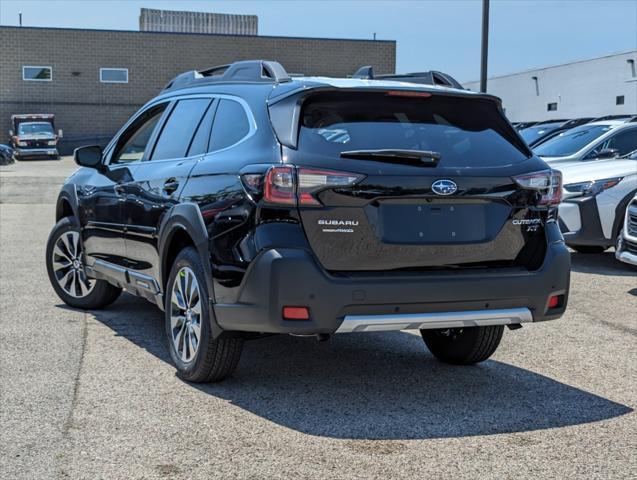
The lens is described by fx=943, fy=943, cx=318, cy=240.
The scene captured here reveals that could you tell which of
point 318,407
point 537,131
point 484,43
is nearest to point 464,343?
point 318,407

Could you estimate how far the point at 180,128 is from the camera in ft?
21.1

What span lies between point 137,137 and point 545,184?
3.33 m

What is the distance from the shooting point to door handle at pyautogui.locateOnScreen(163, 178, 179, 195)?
5891 millimetres

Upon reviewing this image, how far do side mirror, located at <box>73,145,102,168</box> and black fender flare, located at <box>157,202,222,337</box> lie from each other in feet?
5.73

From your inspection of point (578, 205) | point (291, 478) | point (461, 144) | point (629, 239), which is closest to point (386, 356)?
point (461, 144)

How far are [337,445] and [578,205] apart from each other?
7536 mm

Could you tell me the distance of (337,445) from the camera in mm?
4547

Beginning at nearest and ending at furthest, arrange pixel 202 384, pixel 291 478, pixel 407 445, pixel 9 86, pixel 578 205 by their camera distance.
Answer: pixel 291 478, pixel 407 445, pixel 202 384, pixel 578 205, pixel 9 86

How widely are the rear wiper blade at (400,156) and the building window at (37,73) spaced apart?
54.6 metres

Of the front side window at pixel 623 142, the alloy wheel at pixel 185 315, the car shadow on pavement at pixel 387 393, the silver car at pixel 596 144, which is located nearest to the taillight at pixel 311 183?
the alloy wheel at pixel 185 315

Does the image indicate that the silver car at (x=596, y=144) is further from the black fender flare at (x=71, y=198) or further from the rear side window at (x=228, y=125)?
the rear side window at (x=228, y=125)

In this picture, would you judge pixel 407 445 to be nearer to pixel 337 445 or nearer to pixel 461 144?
pixel 337 445

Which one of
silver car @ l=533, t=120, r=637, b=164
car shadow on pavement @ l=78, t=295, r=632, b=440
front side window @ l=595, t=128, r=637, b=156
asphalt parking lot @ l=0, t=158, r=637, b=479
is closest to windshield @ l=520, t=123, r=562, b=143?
silver car @ l=533, t=120, r=637, b=164

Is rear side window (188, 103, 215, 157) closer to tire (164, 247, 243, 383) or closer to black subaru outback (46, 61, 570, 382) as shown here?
black subaru outback (46, 61, 570, 382)
